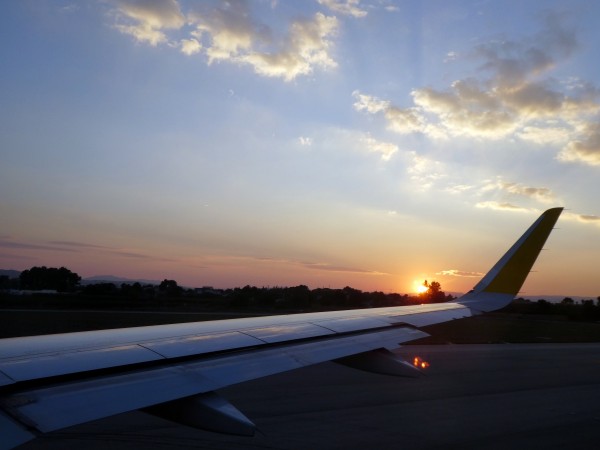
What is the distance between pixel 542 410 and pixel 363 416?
3.06m

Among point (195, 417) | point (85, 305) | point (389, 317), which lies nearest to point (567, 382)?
point (389, 317)

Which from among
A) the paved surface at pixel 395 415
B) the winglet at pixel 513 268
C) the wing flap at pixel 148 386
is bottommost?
the paved surface at pixel 395 415

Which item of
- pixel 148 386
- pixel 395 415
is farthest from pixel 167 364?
pixel 395 415

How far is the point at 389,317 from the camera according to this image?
6.84 meters

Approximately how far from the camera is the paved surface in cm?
668

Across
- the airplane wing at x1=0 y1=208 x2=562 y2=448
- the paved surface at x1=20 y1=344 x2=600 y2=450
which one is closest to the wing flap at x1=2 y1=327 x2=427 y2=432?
the airplane wing at x1=0 y1=208 x2=562 y2=448

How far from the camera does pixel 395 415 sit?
823 centimetres

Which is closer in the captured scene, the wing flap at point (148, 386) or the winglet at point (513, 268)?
the wing flap at point (148, 386)

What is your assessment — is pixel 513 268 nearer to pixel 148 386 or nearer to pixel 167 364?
pixel 167 364

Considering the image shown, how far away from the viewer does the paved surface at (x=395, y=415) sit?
6676 millimetres

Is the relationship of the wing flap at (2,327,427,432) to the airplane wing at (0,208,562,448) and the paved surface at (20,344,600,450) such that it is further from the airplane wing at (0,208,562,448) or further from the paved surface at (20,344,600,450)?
the paved surface at (20,344,600,450)

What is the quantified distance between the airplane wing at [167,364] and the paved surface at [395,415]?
5.66 ft

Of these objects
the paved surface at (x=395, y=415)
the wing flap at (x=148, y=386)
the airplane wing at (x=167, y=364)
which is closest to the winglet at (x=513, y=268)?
the paved surface at (x=395, y=415)

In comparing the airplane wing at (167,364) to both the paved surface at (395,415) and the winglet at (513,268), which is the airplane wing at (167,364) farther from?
the winglet at (513,268)
